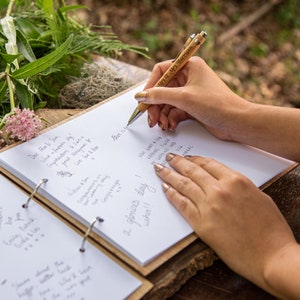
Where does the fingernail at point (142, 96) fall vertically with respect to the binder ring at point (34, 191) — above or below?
above

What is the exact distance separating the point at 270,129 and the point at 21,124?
496 mm

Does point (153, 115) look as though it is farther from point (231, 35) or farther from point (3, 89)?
point (231, 35)

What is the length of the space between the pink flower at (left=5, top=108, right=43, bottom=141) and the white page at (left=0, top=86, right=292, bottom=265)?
2 centimetres

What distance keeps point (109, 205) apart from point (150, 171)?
12 cm

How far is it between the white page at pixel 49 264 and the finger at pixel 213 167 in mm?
241

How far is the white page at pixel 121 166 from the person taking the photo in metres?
0.79

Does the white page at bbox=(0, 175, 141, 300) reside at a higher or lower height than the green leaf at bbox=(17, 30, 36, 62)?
lower

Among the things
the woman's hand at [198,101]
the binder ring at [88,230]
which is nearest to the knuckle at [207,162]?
the woman's hand at [198,101]

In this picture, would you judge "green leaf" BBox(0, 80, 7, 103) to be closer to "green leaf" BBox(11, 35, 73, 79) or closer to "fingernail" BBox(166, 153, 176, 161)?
"green leaf" BBox(11, 35, 73, 79)

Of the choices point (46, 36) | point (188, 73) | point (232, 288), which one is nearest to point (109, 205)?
point (232, 288)

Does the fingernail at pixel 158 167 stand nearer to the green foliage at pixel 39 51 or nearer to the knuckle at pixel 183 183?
the knuckle at pixel 183 183

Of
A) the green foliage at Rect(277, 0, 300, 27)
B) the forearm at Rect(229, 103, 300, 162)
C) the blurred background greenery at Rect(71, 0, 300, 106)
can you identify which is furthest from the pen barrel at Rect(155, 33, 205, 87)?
the green foliage at Rect(277, 0, 300, 27)

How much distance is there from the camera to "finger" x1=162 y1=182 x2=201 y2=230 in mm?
793

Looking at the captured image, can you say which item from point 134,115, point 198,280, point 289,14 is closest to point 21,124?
point 134,115
